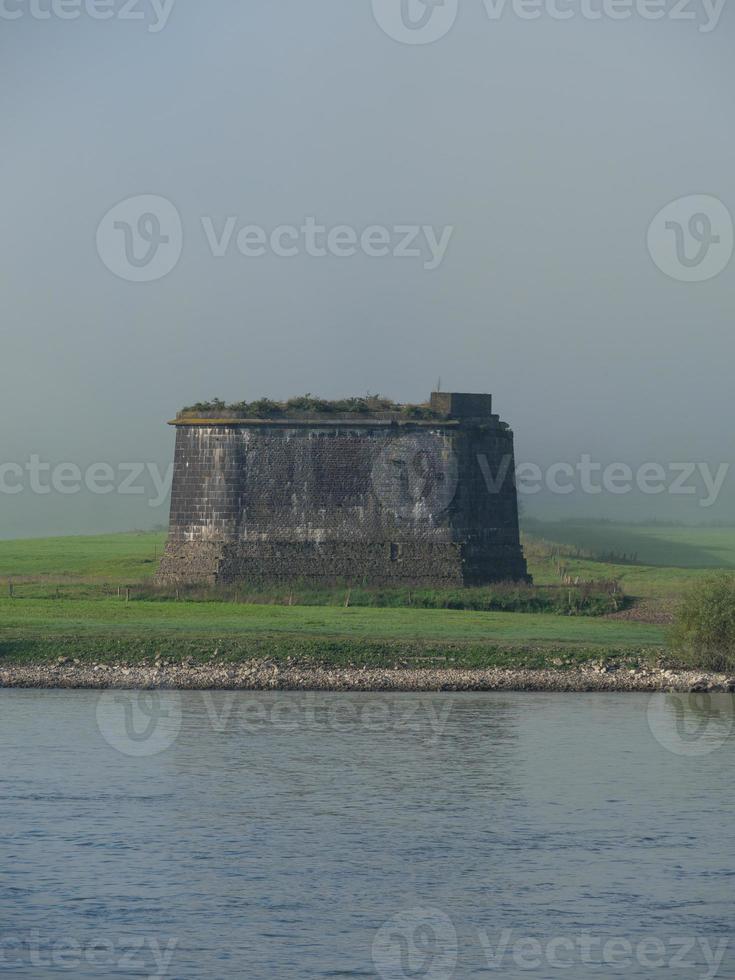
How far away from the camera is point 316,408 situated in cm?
5941

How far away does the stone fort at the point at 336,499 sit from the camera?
192ft

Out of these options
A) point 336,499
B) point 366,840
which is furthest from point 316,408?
point 366,840

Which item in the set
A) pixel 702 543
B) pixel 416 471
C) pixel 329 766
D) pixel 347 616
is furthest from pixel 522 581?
pixel 702 543

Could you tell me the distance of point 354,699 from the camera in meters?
38.9

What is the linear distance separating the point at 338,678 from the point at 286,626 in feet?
21.2

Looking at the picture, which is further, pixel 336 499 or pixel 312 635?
pixel 336 499

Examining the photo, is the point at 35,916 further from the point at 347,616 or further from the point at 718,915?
the point at 347,616

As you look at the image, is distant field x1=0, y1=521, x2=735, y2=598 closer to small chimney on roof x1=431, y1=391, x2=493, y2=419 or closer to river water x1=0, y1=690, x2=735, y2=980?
small chimney on roof x1=431, y1=391, x2=493, y2=419

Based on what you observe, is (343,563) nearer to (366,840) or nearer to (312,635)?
(312,635)

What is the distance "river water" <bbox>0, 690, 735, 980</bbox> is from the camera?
1914 cm

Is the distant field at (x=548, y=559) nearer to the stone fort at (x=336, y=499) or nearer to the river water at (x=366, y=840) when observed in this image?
the stone fort at (x=336, y=499)

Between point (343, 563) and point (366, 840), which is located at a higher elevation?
point (343, 563)

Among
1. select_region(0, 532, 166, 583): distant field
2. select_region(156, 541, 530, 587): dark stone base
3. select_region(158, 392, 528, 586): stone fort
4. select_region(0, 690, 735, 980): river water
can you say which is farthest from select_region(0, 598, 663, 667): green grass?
select_region(0, 532, 166, 583): distant field

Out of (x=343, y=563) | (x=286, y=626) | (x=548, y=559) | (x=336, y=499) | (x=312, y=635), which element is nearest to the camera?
(x=312, y=635)
